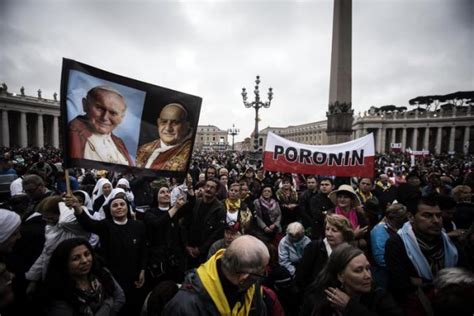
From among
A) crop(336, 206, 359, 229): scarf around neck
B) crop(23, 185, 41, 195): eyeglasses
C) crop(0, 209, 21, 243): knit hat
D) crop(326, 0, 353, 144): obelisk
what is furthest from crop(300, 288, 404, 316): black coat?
crop(326, 0, 353, 144): obelisk

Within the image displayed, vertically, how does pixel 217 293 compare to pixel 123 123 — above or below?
below

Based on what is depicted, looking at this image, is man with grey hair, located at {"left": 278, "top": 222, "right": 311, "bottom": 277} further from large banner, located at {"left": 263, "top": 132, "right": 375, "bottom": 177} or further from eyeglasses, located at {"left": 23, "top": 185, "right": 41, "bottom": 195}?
eyeglasses, located at {"left": 23, "top": 185, "right": 41, "bottom": 195}

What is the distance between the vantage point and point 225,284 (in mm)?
1591

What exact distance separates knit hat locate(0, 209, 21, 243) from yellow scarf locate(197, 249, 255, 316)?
1.78 metres

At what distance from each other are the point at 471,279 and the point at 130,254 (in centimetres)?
309

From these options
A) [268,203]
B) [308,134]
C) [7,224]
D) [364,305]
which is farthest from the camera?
[308,134]

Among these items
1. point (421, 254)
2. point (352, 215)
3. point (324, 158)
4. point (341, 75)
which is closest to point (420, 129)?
point (341, 75)

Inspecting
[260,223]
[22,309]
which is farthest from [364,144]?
[22,309]

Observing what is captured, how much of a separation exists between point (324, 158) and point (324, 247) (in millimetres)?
3148

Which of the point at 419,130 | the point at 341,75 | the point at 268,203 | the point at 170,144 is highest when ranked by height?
the point at 419,130

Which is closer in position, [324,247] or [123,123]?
[324,247]

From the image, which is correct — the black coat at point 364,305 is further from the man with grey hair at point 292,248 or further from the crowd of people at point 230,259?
the man with grey hair at point 292,248

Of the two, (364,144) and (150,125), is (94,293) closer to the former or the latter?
(150,125)

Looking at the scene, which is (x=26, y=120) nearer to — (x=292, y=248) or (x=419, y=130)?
(x=292, y=248)
